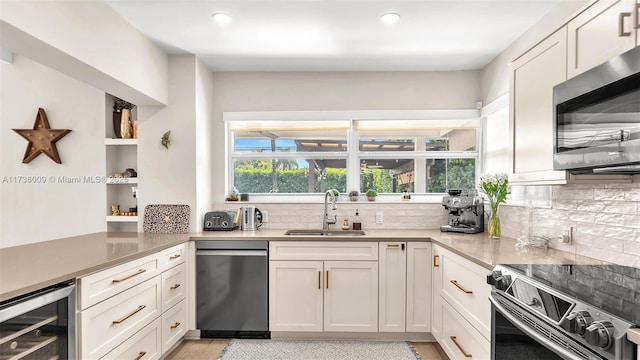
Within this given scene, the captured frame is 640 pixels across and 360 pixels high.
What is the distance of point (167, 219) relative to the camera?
3057mm

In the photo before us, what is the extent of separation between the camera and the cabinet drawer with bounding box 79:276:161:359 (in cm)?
169

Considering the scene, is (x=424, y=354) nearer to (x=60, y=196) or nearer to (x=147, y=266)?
(x=147, y=266)

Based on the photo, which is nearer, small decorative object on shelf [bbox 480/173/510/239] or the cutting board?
small decorative object on shelf [bbox 480/173/510/239]

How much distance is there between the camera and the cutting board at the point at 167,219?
9.99 ft

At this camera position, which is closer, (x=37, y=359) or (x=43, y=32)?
(x=37, y=359)

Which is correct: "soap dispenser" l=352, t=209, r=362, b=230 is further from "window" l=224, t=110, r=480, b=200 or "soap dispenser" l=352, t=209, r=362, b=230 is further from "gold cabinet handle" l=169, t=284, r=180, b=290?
"gold cabinet handle" l=169, t=284, r=180, b=290

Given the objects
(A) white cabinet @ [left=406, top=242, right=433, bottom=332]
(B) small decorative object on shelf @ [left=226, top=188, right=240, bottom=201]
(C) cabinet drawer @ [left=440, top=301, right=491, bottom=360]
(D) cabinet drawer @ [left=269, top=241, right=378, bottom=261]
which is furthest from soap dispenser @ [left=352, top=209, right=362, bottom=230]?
(B) small decorative object on shelf @ [left=226, top=188, right=240, bottom=201]

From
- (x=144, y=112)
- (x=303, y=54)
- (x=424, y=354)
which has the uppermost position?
(x=303, y=54)

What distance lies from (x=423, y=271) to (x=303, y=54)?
2100mm

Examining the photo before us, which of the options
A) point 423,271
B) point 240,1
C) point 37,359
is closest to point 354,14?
point 240,1

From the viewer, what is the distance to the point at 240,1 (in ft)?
6.98

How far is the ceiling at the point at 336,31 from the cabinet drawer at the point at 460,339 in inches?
78.8

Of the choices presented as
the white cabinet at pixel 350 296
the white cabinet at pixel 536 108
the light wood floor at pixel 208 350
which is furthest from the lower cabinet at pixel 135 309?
the white cabinet at pixel 536 108

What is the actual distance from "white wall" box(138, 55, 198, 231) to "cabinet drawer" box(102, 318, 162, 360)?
0.96 meters
